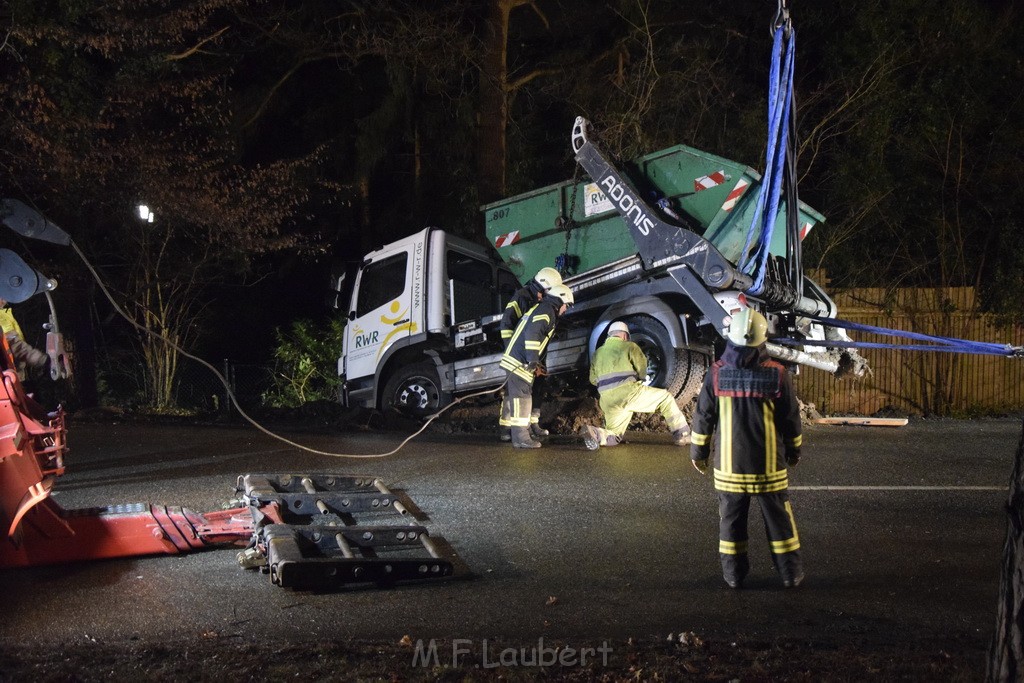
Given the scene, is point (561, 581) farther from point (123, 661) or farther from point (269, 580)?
point (123, 661)

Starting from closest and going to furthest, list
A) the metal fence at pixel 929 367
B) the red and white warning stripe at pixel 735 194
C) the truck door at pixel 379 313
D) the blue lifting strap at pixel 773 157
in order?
the blue lifting strap at pixel 773 157 < the red and white warning stripe at pixel 735 194 < the truck door at pixel 379 313 < the metal fence at pixel 929 367

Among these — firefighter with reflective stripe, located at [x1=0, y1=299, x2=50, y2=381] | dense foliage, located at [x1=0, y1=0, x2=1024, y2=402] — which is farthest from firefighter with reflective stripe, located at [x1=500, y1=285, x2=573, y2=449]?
dense foliage, located at [x1=0, y1=0, x2=1024, y2=402]

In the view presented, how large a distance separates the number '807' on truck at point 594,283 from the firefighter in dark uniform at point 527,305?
3.07 ft

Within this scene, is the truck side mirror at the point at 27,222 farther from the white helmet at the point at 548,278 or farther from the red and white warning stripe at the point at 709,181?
the red and white warning stripe at the point at 709,181

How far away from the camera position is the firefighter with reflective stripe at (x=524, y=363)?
9.84 metres

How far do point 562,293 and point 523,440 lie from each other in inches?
65.2

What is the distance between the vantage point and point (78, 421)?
512 inches

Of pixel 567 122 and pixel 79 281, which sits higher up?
pixel 567 122

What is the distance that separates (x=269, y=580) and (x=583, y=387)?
7.59 meters

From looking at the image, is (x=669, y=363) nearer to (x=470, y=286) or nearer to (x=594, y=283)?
(x=594, y=283)

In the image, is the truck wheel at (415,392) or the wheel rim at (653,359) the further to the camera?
the truck wheel at (415,392)

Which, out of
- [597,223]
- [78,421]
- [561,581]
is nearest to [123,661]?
[561,581]

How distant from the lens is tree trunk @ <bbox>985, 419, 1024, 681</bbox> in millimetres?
3057

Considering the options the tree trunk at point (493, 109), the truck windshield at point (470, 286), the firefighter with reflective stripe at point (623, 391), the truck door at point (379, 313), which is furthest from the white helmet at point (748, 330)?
the tree trunk at point (493, 109)
